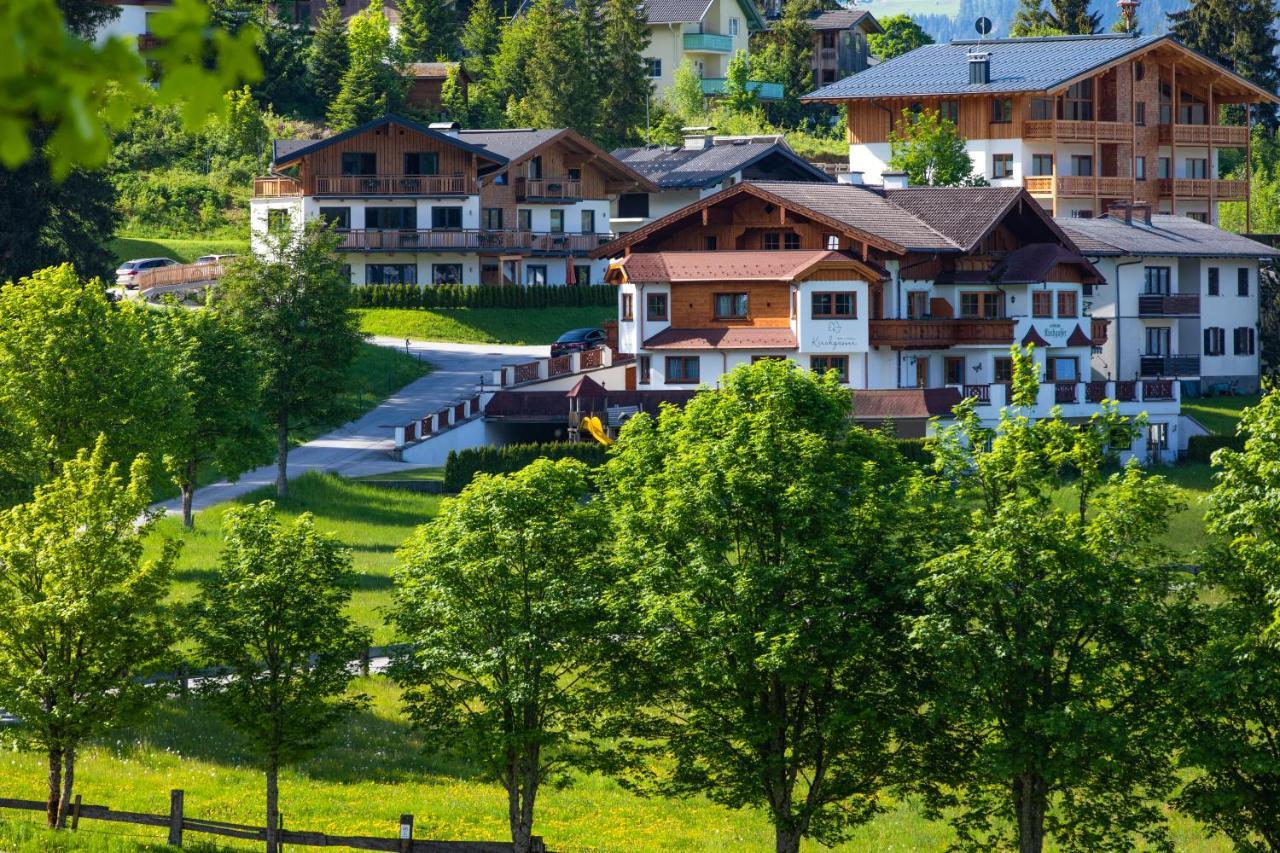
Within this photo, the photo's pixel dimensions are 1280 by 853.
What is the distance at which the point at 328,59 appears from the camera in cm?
11944

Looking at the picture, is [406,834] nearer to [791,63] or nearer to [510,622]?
[510,622]

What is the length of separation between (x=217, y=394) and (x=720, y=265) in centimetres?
2265

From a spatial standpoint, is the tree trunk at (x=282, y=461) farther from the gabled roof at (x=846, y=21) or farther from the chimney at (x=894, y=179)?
the gabled roof at (x=846, y=21)

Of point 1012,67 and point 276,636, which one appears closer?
point 276,636

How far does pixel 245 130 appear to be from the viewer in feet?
359

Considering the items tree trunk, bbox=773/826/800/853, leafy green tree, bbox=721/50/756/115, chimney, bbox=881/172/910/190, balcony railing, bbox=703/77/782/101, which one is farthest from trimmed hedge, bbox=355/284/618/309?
tree trunk, bbox=773/826/800/853

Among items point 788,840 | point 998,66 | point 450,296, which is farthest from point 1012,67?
point 788,840

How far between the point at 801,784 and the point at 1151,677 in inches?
355

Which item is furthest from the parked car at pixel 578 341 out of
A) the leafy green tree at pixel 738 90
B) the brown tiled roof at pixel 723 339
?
the leafy green tree at pixel 738 90

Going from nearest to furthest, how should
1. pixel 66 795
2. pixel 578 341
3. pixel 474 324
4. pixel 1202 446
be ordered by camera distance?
pixel 66 795 → pixel 1202 446 → pixel 578 341 → pixel 474 324

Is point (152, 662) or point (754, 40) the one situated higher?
point (754, 40)

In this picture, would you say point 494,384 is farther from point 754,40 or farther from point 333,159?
point 754,40

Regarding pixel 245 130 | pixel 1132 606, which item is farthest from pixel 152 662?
pixel 245 130

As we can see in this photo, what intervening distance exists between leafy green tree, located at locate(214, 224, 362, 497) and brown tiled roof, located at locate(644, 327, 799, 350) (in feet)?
45.4
